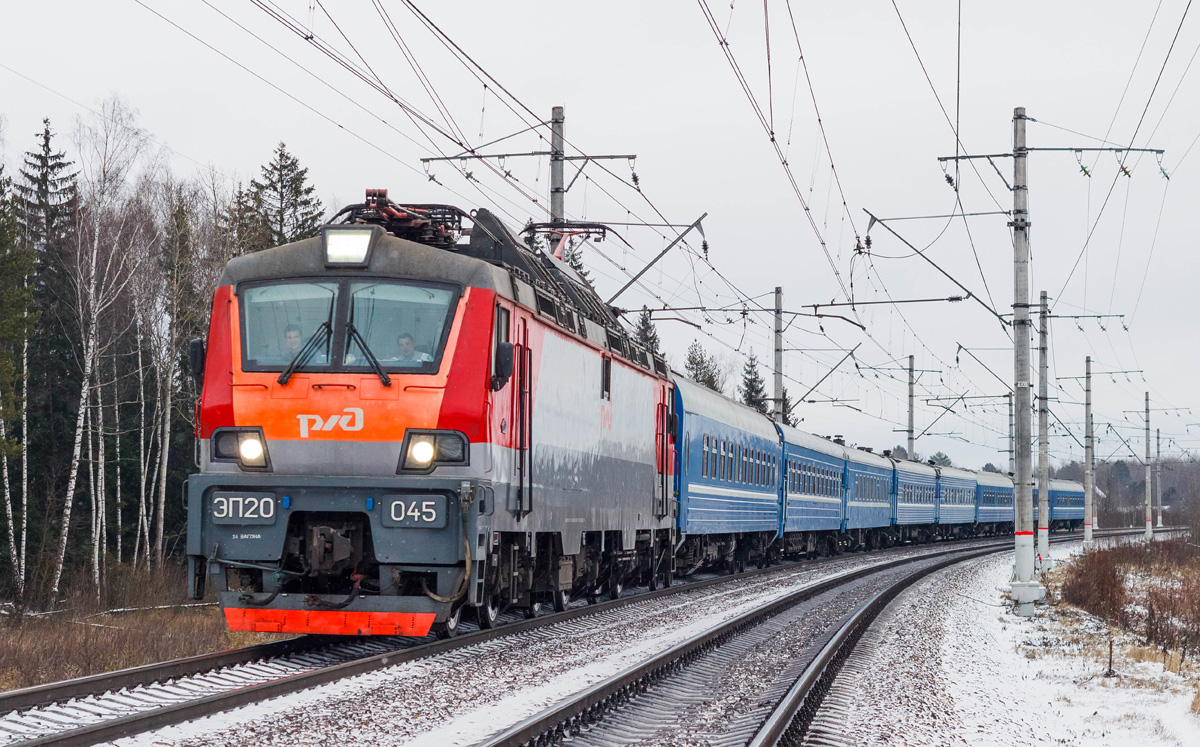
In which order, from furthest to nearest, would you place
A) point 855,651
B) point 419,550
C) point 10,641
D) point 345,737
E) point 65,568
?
1. point 65,568
2. point 855,651
3. point 10,641
4. point 419,550
5. point 345,737

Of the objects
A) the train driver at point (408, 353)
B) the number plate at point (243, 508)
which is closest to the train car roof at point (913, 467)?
the train driver at point (408, 353)

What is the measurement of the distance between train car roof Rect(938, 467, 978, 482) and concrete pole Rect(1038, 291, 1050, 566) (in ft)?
83.8

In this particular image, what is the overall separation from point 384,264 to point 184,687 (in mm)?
3744

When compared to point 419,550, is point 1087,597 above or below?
below

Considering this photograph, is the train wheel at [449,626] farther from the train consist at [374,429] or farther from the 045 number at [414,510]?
the 045 number at [414,510]

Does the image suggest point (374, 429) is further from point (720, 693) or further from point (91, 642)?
point (720, 693)

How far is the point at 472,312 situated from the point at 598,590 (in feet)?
25.3

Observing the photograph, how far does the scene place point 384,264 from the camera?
34.1 ft

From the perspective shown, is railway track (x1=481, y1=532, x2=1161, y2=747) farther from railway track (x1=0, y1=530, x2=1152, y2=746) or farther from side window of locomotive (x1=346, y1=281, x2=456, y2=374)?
side window of locomotive (x1=346, y1=281, x2=456, y2=374)

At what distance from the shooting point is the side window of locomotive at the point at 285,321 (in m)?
10.2

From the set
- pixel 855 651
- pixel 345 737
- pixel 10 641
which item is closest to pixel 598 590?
pixel 855 651

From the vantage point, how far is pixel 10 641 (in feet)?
35.2

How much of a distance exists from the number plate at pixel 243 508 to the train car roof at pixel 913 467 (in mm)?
38127

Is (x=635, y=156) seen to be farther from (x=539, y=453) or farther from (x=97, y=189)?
(x=97, y=189)
